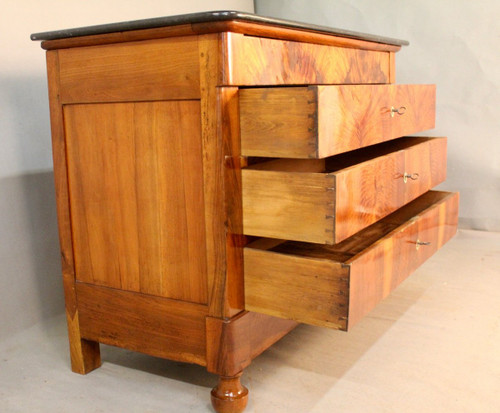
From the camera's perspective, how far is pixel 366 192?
120 centimetres

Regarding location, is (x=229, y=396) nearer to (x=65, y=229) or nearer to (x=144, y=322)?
(x=144, y=322)

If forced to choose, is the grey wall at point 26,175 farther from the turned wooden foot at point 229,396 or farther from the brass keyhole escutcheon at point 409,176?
the brass keyhole escutcheon at point 409,176

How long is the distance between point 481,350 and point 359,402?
398mm

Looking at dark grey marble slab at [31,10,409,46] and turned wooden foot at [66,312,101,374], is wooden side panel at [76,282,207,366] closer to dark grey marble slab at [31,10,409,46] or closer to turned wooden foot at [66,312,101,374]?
turned wooden foot at [66,312,101,374]

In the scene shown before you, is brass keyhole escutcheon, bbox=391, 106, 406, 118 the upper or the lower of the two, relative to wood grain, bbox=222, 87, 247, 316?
upper

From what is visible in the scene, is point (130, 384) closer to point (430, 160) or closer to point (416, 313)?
point (416, 313)

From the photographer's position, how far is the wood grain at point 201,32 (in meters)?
1.08

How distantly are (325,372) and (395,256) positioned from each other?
0.31 m

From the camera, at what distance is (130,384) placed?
1.36 m

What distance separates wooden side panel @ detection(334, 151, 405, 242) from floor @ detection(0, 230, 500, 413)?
366 mm

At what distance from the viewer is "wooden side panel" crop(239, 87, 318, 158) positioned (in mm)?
1049

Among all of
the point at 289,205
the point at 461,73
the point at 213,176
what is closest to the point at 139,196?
the point at 213,176

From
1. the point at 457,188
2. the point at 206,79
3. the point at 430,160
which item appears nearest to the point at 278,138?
the point at 206,79

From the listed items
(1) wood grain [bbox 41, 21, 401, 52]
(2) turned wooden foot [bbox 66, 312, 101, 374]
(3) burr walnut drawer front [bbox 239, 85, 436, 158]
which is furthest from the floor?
(1) wood grain [bbox 41, 21, 401, 52]
